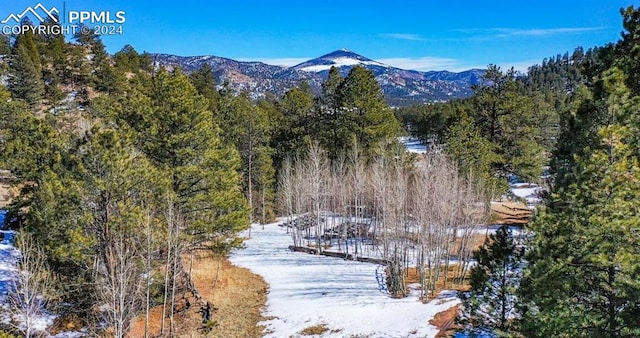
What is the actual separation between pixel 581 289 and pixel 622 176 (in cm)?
225

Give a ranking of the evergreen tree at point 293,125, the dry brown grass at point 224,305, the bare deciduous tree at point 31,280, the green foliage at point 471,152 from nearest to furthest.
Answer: the bare deciduous tree at point 31,280, the dry brown grass at point 224,305, the green foliage at point 471,152, the evergreen tree at point 293,125

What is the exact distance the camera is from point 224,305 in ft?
66.4

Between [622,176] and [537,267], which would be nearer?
[622,176]

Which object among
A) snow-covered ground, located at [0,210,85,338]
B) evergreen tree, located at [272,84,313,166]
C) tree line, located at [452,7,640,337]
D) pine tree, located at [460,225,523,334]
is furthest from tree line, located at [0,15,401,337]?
evergreen tree, located at [272,84,313,166]

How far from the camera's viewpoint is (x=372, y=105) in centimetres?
3538

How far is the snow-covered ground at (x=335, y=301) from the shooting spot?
1645 centimetres

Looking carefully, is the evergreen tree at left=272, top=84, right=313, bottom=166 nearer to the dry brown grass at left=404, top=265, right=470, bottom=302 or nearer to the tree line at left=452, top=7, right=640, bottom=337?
the dry brown grass at left=404, top=265, right=470, bottom=302

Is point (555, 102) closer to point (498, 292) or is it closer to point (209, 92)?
point (209, 92)

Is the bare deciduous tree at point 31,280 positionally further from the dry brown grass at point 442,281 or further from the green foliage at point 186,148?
the dry brown grass at point 442,281

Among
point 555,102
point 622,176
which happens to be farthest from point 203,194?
point 555,102

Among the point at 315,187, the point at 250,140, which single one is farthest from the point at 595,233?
the point at 250,140

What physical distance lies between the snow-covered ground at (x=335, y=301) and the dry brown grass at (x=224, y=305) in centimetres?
66

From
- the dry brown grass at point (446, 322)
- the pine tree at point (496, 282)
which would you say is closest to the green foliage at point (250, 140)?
the dry brown grass at point (446, 322)

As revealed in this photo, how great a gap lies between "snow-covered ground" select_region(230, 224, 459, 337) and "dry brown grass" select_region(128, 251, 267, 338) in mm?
659
